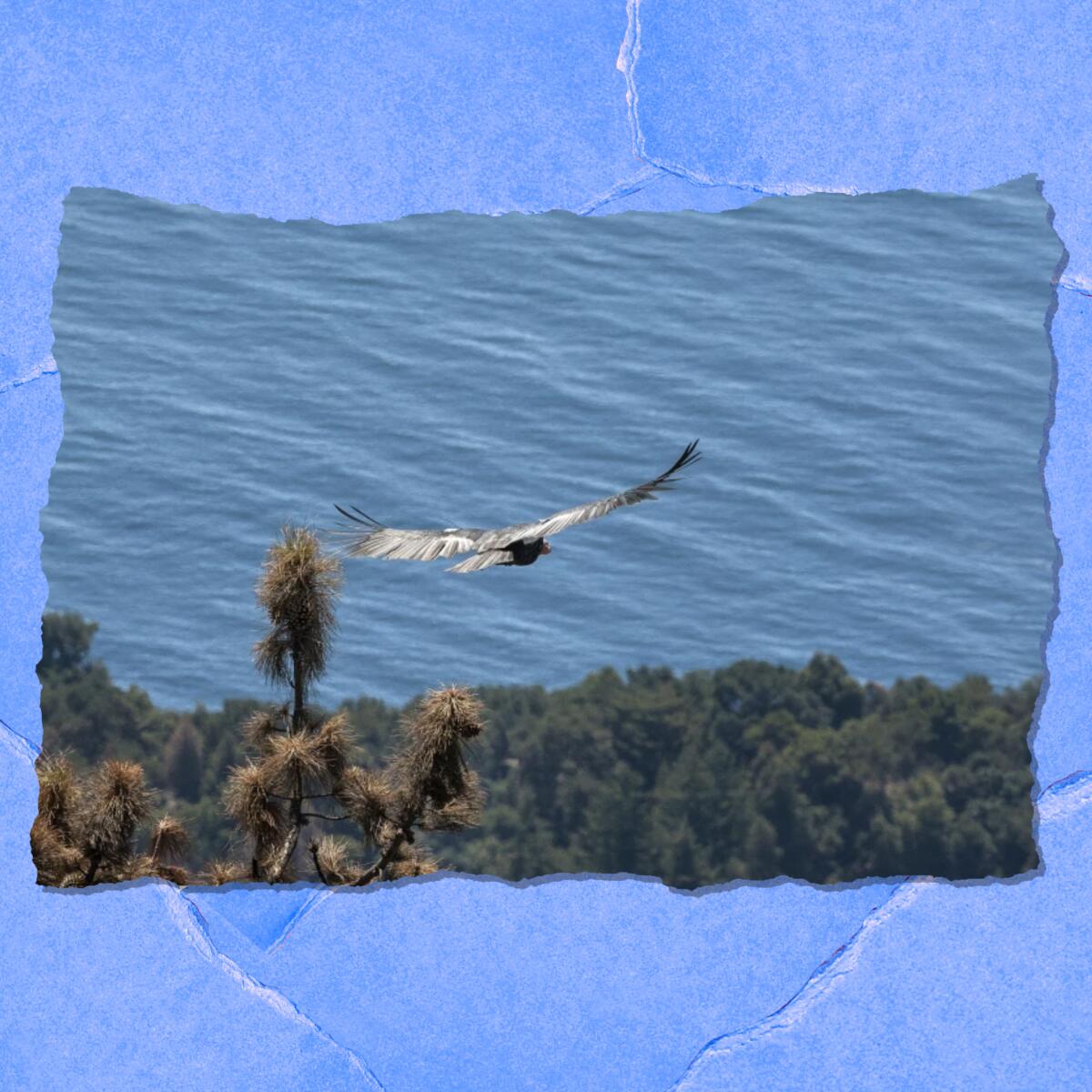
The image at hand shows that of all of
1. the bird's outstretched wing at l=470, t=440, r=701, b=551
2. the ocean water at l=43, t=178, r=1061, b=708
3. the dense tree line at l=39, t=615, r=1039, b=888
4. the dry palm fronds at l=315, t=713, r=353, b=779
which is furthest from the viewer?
the ocean water at l=43, t=178, r=1061, b=708

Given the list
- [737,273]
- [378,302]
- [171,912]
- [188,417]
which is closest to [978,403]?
[737,273]

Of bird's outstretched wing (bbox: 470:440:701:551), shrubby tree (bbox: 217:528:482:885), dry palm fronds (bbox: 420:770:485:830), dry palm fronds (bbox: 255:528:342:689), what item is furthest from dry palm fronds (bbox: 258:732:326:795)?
bird's outstretched wing (bbox: 470:440:701:551)

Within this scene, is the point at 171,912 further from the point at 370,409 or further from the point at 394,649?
the point at 370,409

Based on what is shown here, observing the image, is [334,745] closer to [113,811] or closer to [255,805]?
[255,805]

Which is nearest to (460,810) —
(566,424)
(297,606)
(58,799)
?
(297,606)

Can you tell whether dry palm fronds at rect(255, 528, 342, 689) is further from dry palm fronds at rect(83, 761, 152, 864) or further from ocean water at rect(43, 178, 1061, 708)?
dry palm fronds at rect(83, 761, 152, 864)

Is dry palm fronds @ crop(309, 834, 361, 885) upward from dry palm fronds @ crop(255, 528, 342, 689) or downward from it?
downward

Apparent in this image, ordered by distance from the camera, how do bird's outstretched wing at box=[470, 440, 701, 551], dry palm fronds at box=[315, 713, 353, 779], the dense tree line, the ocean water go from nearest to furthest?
1. bird's outstretched wing at box=[470, 440, 701, 551]
2. dry palm fronds at box=[315, 713, 353, 779]
3. the dense tree line
4. the ocean water
